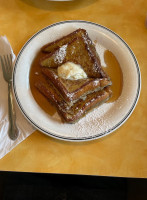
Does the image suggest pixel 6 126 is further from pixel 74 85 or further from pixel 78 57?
pixel 78 57

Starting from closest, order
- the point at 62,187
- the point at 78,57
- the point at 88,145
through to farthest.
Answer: the point at 88,145 < the point at 78,57 < the point at 62,187

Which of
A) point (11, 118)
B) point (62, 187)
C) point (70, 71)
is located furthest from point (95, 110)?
point (62, 187)

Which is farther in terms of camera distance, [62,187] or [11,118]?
[62,187]

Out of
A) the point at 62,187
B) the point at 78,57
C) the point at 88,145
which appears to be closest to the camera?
the point at 88,145

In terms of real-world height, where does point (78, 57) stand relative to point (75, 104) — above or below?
above

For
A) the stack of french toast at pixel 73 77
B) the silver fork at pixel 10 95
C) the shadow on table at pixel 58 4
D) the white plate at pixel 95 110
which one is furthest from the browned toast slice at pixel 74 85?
the shadow on table at pixel 58 4

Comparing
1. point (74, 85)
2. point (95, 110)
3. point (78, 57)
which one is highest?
point (78, 57)

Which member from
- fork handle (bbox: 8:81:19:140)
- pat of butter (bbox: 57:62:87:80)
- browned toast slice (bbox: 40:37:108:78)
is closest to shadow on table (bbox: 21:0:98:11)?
browned toast slice (bbox: 40:37:108:78)
